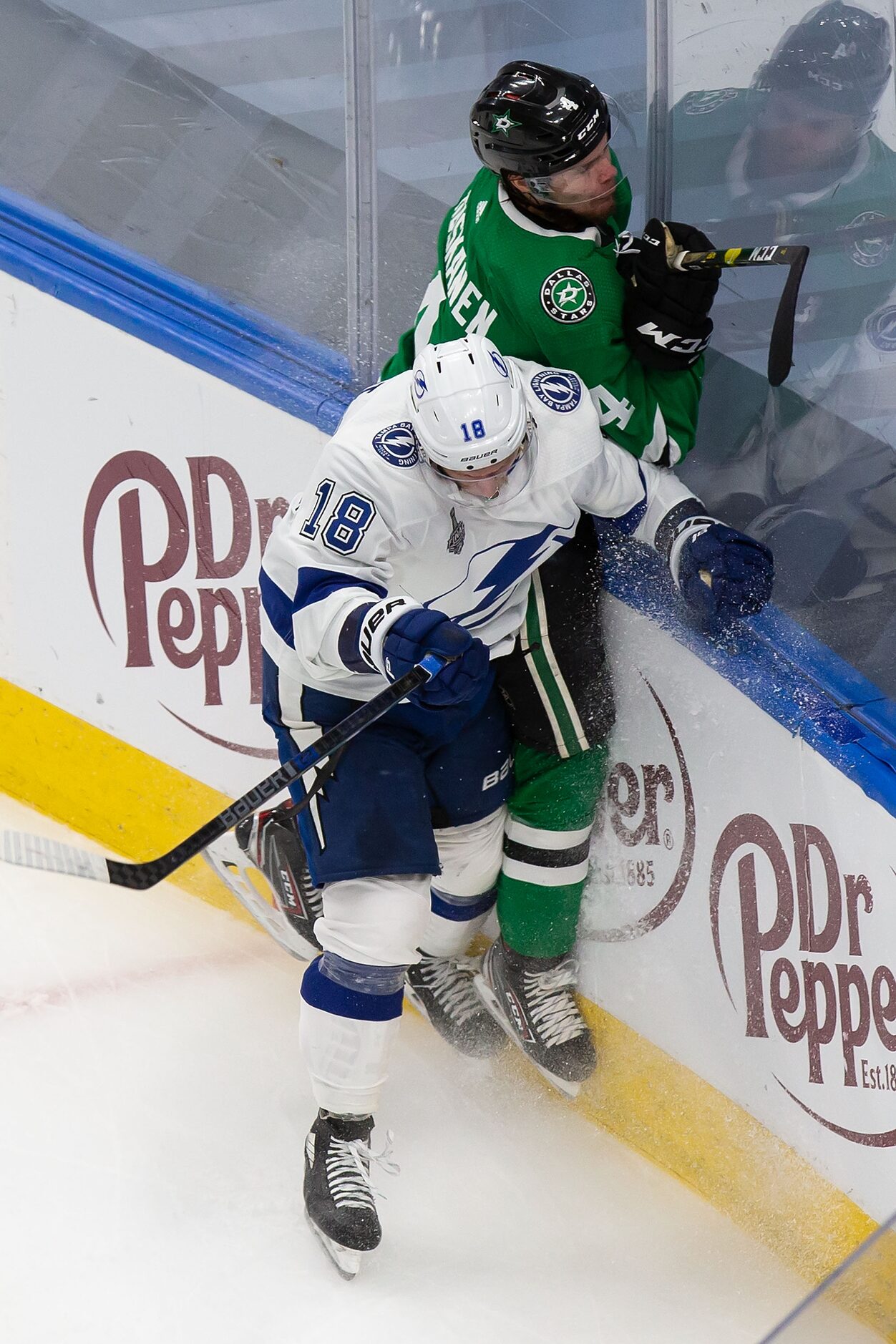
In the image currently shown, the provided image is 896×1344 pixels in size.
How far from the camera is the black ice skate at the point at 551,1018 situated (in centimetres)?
250

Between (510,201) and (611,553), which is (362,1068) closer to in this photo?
(611,553)

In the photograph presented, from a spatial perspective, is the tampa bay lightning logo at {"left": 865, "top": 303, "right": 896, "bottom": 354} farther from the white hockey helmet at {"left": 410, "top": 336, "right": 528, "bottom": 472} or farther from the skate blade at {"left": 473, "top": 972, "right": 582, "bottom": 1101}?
the skate blade at {"left": 473, "top": 972, "right": 582, "bottom": 1101}

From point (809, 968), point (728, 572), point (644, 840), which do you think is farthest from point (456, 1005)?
point (728, 572)

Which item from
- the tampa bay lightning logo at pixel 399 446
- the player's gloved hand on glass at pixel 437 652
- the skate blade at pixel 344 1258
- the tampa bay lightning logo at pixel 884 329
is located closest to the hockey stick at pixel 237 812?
the player's gloved hand on glass at pixel 437 652

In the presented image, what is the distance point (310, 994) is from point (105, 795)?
103cm

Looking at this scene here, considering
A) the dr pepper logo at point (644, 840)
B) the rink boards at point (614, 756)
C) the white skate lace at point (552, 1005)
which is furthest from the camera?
the white skate lace at point (552, 1005)

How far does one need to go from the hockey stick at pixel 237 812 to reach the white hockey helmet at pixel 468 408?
29cm

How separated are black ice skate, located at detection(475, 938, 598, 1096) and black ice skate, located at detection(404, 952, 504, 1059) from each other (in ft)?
0.37

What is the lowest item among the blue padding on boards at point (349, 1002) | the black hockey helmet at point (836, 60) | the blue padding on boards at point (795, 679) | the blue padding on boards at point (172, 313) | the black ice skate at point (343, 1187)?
the black ice skate at point (343, 1187)

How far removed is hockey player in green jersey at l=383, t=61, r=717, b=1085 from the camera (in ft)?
6.57

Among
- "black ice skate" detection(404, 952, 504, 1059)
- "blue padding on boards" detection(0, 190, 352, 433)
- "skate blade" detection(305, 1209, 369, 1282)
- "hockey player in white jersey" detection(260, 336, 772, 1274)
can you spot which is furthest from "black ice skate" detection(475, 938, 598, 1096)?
"blue padding on boards" detection(0, 190, 352, 433)

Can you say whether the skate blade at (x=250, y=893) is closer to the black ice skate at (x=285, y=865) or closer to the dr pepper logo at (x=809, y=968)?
the black ice skate at (x=285, y=865)

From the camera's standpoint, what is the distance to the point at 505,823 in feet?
8.01

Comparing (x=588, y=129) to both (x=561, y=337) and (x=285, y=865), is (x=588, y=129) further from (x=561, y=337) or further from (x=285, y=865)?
(x=285, y=865)
